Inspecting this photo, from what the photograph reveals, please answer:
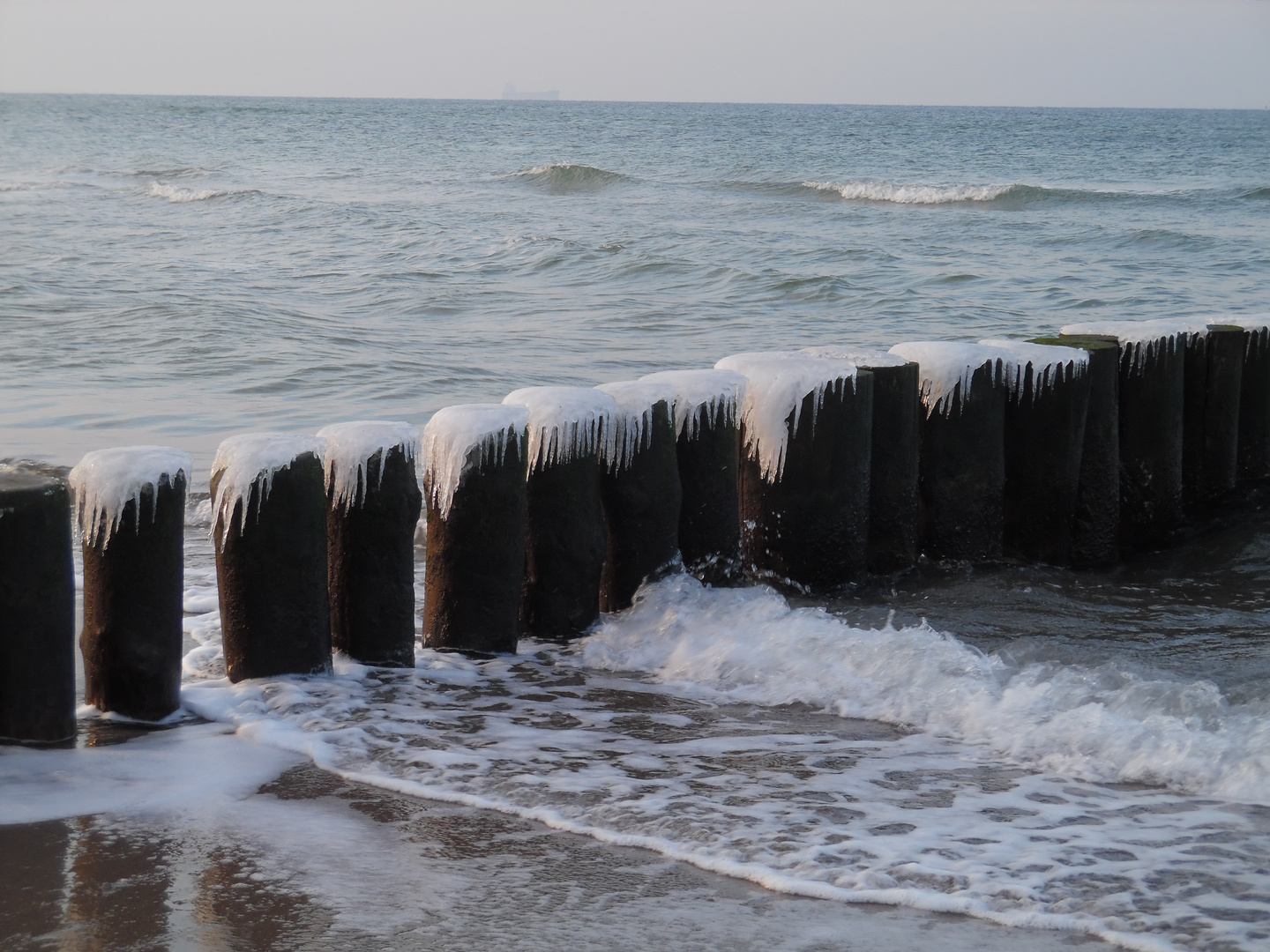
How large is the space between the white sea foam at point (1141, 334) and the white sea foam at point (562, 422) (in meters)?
2.76

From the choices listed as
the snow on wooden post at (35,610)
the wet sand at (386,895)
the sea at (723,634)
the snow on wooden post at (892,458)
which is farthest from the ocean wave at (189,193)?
the wet sand at (386,895)

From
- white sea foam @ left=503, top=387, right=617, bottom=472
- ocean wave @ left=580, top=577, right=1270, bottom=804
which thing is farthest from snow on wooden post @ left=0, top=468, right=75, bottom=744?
ocean wave @ left=580, top=577, right=1270, bottom=804

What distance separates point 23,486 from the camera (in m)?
3.51

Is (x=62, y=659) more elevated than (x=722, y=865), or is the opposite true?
(x=62, y=659)

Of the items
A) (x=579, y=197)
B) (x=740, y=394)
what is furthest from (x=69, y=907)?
(x=579, y=197)

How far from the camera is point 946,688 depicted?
4.18 meters

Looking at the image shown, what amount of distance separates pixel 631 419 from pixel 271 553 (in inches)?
58.7

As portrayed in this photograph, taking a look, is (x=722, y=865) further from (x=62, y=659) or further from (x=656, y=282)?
(x=656, y=282)

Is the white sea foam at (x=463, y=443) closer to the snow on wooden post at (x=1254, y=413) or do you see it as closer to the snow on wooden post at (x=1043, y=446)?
the snow on wooden post at (x=1043, y=446)

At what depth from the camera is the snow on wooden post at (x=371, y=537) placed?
4.20 meters

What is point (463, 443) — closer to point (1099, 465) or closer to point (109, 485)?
point (109, 485)

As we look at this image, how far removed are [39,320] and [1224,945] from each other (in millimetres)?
12848

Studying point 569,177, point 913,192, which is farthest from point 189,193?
point 913,192

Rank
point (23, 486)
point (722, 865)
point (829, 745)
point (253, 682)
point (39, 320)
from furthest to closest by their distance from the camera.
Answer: point (39, 320)
point (253, 682)
point (829, 745)
point (23, 486)
point (722, 865)
